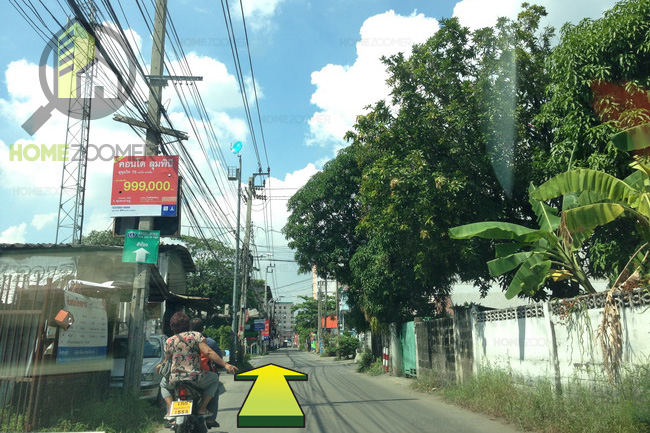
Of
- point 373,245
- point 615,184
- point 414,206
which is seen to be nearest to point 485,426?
point 615,184

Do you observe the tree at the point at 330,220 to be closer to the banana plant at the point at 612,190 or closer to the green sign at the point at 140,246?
the green sign at the point at 140,246

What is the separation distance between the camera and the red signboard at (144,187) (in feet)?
34.9

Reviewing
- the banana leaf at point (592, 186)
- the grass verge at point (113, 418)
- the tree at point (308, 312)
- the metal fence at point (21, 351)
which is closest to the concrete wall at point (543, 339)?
the banana leaf at point (592, 186)

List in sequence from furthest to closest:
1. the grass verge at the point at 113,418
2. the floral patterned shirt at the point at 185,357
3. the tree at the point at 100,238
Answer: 1. the tree at the point at 100,238
2. the grass verge at the point at 113,418
3. the floral patterned shirt at the point at 185,357

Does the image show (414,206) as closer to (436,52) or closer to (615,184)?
(436,52)

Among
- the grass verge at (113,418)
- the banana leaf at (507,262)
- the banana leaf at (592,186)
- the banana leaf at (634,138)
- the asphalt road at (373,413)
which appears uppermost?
the banana leaf at (634,138)

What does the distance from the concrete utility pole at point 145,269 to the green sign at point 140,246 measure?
0.44m

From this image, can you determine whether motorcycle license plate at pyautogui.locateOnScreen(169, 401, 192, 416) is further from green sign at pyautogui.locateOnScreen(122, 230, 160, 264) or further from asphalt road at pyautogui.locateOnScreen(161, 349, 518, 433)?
green sign at pyautogui.locateOnScreen(122, 230, 160, 264)

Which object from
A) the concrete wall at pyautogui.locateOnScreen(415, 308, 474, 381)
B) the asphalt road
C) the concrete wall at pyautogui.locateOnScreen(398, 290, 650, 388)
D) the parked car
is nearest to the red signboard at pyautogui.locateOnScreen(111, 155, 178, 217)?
the parked car

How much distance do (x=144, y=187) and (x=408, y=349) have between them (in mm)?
11544

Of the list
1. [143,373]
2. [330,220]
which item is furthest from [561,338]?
[330,220]

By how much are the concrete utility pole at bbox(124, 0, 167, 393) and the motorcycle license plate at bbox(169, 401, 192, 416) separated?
16.5 feet

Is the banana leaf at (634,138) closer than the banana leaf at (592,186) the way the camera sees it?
Yes

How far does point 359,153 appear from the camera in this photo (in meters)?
15.9
